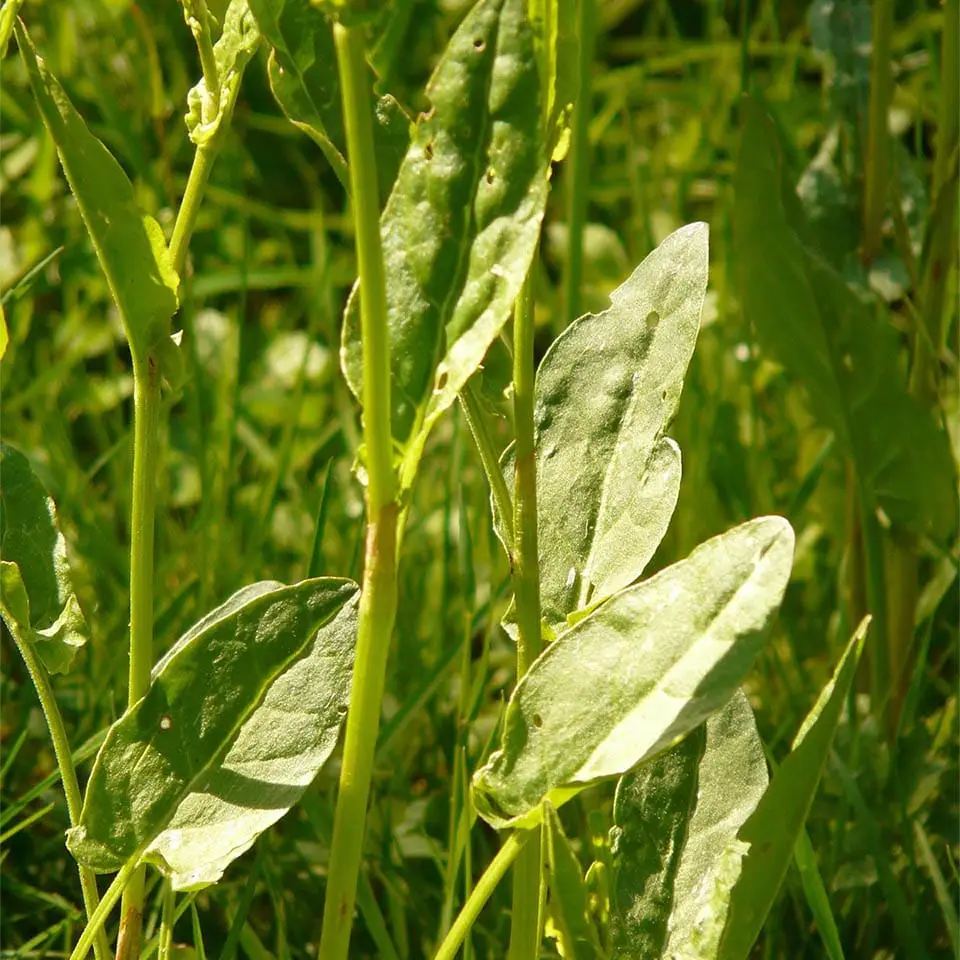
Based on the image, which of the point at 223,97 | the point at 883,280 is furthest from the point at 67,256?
the point at 223,97

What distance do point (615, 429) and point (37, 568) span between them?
32cm

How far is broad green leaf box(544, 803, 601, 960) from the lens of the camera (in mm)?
563

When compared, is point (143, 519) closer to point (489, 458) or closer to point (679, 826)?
point (489, 458)

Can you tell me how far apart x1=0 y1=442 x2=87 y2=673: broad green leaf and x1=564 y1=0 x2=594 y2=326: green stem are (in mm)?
429

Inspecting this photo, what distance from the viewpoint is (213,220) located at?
2111mm

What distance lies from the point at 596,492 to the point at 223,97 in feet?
0.89

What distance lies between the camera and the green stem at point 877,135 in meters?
1.13

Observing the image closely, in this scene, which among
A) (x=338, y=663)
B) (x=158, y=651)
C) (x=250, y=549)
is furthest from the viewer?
(x=250, y=549)

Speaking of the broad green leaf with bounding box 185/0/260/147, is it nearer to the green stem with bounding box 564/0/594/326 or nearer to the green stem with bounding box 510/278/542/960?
the green stem with bounding box 510/278/542/960

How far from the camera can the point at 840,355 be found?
115 cm

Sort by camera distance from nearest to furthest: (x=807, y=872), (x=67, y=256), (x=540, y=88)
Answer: (x=540, y=88) < (x=807, y=872) < (x=67, y=256)

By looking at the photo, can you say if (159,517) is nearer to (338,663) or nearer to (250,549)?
(250,549)

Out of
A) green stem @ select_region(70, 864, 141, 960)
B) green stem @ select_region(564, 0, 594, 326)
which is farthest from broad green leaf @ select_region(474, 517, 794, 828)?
green stem @ select_region(564, 0, 594, 326)

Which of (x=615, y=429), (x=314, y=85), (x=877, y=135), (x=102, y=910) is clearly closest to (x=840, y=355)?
(x=877, y=135)
